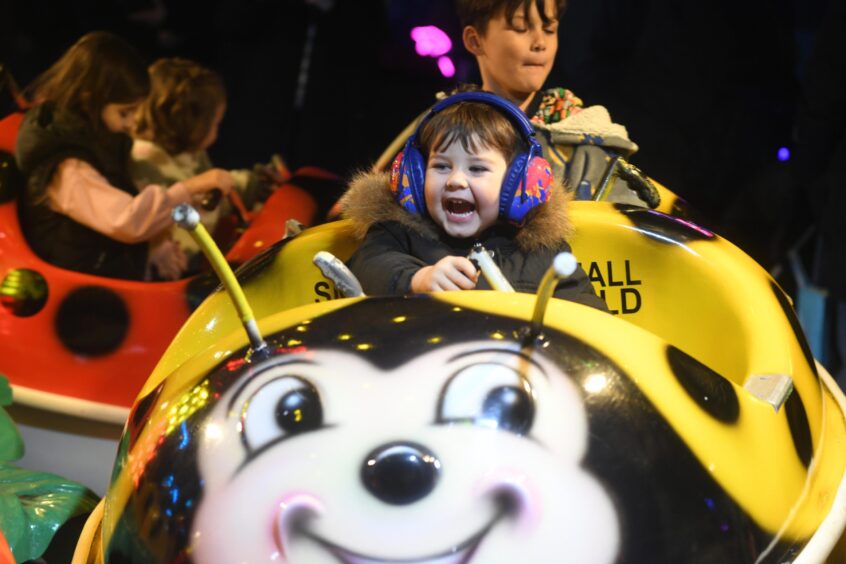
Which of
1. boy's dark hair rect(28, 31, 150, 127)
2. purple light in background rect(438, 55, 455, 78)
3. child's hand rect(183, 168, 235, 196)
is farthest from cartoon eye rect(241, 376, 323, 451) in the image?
child's hand rect(183, 168, 235, 196)

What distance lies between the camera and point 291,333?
1233 mm

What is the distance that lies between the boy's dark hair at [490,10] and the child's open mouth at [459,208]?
46cm

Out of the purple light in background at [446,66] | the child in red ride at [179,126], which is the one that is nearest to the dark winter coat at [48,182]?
the child in red ride at [179,126]

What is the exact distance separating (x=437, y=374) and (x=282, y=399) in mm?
146

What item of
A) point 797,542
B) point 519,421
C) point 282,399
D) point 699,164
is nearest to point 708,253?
point 797,542

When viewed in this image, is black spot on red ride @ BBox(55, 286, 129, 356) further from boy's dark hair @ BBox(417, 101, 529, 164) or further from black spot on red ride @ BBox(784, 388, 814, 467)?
black spot on red ride @ BBox(784, 388, 814, 467)

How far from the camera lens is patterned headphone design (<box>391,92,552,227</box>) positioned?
156cm

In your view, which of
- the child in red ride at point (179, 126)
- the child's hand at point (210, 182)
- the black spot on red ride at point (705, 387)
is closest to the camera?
the black spot on red ride at point (705, 387)

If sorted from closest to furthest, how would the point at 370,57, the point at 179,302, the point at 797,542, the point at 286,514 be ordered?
the point at 286,514, the point at 797,542, the point at 179,302, the point at 370,57

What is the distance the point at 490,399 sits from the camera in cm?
112

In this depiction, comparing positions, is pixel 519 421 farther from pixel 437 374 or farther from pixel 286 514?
pixel 286 514

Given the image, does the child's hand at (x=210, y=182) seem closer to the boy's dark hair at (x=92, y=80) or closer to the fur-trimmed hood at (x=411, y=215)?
the boy's dark hair at (x=92, y=80)

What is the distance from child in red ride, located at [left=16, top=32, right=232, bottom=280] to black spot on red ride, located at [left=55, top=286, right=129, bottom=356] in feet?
0.41

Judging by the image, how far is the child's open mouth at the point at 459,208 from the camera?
1.57 metres
